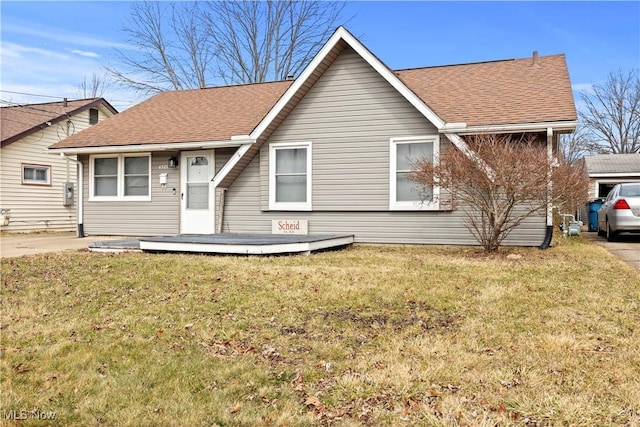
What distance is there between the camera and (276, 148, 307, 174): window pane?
11.7 m

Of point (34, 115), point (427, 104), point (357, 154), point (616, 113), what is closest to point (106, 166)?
point (357, 154)

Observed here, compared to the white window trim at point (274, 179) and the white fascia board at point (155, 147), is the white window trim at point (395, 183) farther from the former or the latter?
the white fascia board at point (155, 147)

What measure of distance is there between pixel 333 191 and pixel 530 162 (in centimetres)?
461

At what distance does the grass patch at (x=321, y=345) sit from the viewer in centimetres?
309

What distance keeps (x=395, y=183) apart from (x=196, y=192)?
5.53 meters

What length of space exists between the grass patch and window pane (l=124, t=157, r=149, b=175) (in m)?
6.49

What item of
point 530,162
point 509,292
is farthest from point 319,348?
point 530,162

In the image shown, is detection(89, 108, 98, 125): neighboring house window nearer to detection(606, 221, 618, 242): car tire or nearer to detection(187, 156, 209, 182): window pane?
detection(187, 156, 209, 182): window pane

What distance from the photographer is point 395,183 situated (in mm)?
10867

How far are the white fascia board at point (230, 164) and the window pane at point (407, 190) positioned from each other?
12.0 feet

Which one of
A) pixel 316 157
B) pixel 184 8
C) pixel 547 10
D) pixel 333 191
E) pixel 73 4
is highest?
pixel 184 8

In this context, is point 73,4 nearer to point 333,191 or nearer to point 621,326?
point 333,191

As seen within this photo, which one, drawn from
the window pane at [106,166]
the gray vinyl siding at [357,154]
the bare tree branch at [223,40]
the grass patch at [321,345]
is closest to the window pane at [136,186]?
the window pane at [106,166]

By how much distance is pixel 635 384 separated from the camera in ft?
10.7
